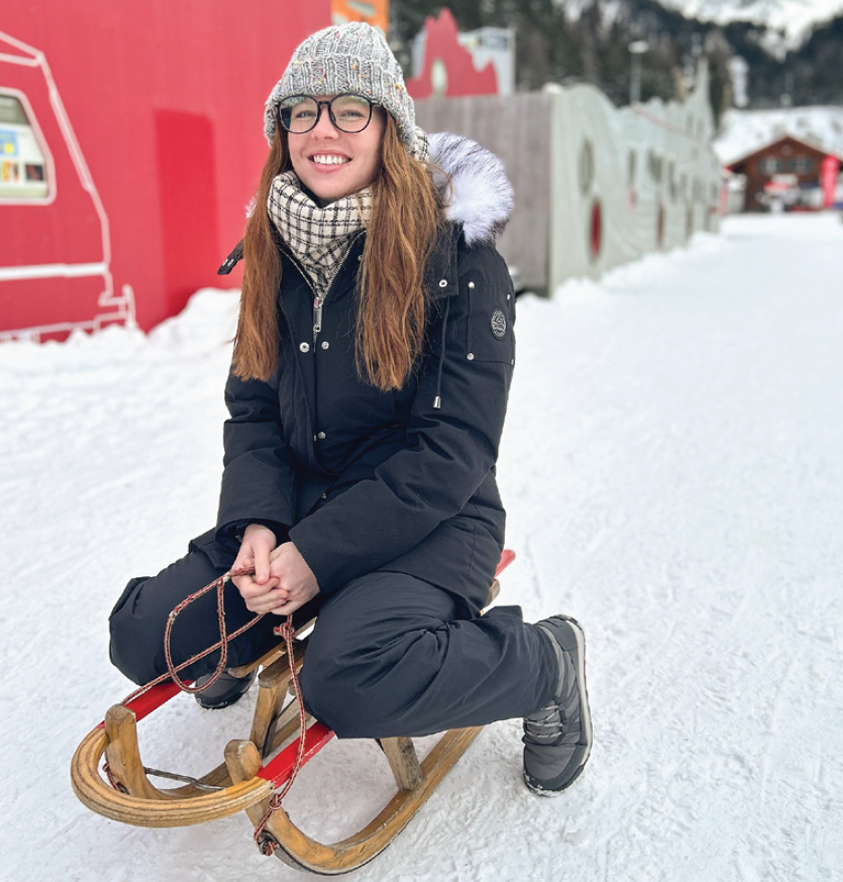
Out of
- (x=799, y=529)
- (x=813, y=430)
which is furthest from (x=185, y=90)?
(x=799, y=529)

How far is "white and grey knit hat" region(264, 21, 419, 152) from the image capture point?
1.59m

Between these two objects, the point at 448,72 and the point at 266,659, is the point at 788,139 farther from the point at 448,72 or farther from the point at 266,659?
the point at 266,659

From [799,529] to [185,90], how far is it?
5348mm

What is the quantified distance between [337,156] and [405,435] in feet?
1.81

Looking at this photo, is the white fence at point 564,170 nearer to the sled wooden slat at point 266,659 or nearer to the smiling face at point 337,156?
the smiling face at point 337,156

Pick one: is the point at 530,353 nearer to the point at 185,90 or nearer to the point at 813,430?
the point at 813,430

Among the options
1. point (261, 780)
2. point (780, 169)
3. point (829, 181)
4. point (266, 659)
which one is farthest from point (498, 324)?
point (780, 169)

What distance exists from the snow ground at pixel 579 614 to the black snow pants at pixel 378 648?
268mm

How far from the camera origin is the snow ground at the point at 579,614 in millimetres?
1479

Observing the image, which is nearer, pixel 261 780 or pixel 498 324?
pixel 261 780

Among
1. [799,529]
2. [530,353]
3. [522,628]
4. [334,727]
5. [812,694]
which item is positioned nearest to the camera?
[334,727]

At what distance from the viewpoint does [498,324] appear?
160 cm

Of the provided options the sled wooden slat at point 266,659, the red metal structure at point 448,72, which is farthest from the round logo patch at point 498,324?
the red metal structure at point 448,72

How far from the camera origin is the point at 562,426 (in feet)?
13.6
